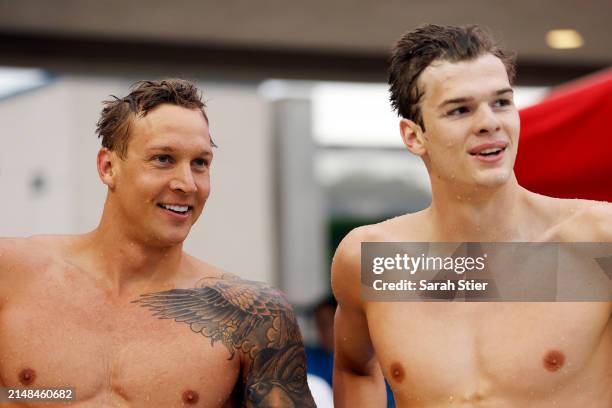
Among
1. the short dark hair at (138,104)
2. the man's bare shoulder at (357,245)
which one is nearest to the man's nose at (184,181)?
the short dark hair at (138,104)

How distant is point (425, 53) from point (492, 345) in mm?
828

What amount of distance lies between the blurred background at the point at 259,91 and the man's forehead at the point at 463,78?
338 cm

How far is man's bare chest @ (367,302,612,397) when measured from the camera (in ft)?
9.12

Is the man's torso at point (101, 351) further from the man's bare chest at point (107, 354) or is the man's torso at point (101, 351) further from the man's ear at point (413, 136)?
the man's ear at point (413, 136)

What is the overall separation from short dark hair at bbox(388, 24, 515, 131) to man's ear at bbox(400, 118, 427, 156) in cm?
2

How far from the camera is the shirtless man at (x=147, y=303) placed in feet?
9.96

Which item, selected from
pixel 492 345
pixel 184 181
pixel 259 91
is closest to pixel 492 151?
pixel 492 345

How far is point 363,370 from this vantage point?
327 cm

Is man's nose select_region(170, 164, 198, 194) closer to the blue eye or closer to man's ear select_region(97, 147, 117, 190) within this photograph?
man's ear select_region(97, 147, 117, 190)

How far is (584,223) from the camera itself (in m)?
2.91

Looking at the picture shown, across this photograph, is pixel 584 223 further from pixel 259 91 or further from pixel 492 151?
pixel 259 91

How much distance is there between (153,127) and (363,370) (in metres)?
0.99

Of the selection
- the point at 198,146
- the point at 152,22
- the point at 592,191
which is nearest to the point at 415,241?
the point at 198,146

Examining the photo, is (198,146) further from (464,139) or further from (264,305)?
(464,139)
